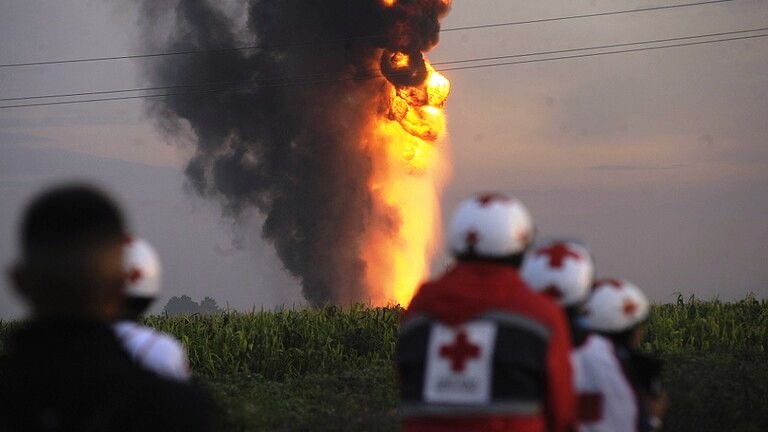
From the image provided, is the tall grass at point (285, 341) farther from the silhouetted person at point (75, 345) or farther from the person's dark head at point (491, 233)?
the silhouetted person at point (75, 345)

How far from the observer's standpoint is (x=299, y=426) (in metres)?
16.0

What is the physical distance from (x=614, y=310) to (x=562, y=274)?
0.56 metres

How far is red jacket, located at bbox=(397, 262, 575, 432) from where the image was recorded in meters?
5.21

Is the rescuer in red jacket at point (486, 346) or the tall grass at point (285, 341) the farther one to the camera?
the tall grass at point (285, 341)

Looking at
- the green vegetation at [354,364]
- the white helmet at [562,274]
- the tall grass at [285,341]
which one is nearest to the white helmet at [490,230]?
the white helmet at [562,274]

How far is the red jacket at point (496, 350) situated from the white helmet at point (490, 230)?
0.08 meters

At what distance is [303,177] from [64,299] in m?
73.9

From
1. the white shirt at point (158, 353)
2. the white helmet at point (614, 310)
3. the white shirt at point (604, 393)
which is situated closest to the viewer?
the white shirt at point (158, 353)

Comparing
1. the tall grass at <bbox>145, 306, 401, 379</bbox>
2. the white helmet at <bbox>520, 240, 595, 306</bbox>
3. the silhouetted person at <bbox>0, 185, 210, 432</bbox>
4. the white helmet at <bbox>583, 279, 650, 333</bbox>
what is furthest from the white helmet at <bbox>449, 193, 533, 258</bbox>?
the tall grass at <bbox>145, 306, 401, 379</bbox>

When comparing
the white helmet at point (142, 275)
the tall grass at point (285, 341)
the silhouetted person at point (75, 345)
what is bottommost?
the silhouetted person at point (75, 345)

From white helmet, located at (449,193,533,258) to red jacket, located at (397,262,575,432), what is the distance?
8 centimetres

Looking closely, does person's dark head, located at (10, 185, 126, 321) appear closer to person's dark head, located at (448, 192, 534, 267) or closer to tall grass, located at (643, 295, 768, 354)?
person's dark head, located at (448, 192, 534, 267)

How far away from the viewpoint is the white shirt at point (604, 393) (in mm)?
5953

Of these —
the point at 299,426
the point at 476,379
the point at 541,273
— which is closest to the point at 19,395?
the point at 476,379
